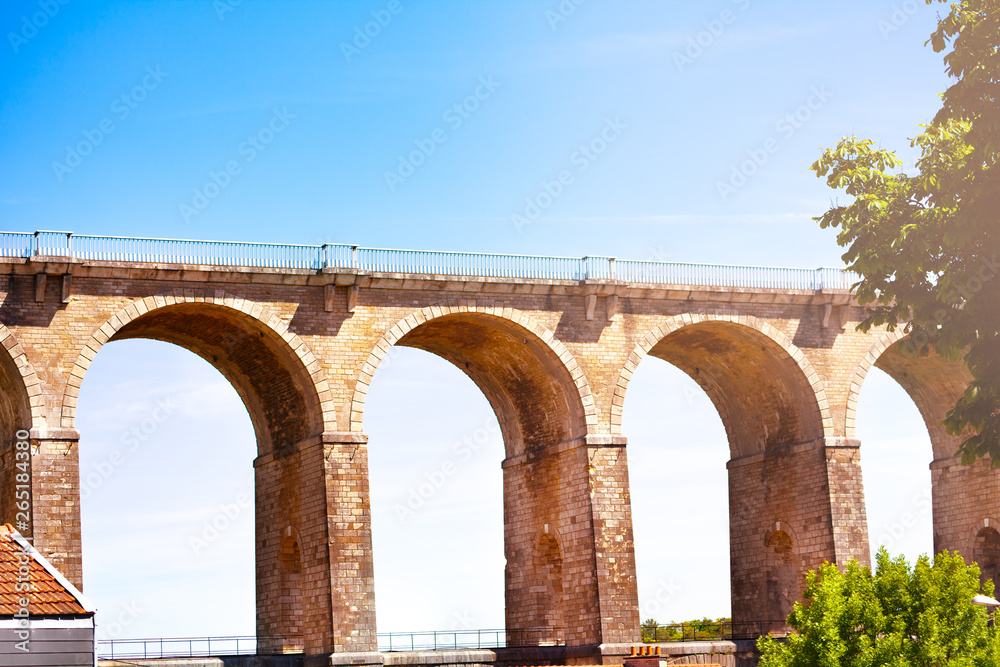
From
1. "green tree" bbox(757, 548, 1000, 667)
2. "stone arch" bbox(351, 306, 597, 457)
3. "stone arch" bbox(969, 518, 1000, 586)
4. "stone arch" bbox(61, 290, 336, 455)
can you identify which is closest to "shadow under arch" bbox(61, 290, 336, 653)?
"stone arch" bbox(61, 290, 336, 455)

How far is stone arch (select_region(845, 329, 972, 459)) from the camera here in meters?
44.7

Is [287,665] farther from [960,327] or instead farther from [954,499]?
[954,499]

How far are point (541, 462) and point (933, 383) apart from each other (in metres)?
15.0

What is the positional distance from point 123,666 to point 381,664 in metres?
6.40

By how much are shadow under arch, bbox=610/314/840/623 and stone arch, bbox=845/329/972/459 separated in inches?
182

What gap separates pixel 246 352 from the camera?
3647 cm

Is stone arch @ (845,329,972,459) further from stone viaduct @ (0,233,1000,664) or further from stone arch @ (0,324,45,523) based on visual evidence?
stone arch @ (0,324,45,523)

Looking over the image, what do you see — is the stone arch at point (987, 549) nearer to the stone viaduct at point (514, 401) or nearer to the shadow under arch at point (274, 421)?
the stone viaduct at point (514, 401)

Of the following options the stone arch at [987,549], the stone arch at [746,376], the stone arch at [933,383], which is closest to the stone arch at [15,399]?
the stone arch at [746,376]

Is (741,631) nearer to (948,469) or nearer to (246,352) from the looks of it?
(948,469)

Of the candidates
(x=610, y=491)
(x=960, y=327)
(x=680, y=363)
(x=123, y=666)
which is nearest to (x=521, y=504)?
(x=610, y=491)

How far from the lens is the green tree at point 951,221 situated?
2578 centimetres

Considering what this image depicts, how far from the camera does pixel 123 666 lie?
99.4ft

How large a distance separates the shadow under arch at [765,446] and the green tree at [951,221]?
11.3 m
